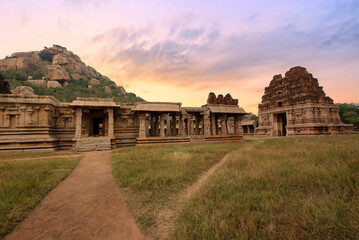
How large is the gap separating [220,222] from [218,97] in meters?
20.2

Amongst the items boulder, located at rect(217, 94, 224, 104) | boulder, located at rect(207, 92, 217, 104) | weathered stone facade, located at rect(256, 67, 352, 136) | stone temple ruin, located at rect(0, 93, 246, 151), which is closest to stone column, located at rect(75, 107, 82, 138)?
stone temple ruin, located at rect(0, 93, 246, 151)

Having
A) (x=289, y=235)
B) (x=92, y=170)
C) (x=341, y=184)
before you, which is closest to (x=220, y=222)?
(x=289, y=235)

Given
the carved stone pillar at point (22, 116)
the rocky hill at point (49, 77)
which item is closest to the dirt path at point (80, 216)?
the carved stone pillar at point (22, 116)

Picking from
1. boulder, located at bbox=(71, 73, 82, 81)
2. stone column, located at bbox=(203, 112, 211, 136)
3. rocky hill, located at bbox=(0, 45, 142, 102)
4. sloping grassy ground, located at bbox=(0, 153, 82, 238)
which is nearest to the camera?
sloping grassy ground, located at bbox=(0, 153, 82, 238)

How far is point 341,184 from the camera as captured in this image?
170 inches

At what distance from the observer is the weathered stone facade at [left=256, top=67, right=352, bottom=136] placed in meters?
26.8

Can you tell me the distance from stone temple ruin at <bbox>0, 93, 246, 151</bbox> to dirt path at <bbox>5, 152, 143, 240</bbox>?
36.1 feet

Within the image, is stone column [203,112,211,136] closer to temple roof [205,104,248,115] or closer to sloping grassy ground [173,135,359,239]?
temple roof [205,104,248,115]

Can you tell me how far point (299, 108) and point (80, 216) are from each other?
3479 centimetres

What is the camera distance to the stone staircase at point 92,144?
14.8 meters

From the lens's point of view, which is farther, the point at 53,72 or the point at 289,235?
the point at 53,72

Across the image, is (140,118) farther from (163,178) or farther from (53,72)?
(53,72)

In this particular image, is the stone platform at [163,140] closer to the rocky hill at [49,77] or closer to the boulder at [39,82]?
the rocky hill at [49,77]

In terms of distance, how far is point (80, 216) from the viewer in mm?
3875
